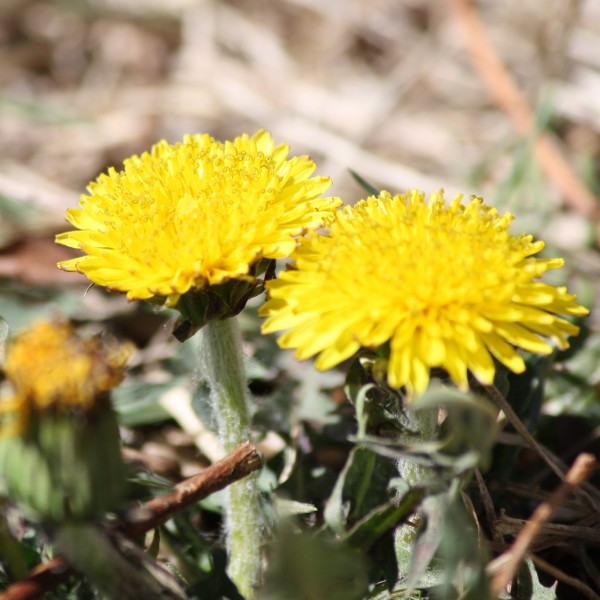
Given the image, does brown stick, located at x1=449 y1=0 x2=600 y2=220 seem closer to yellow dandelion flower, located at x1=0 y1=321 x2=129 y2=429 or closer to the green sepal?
the green sepal

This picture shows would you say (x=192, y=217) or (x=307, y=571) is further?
(x=192, y=217)

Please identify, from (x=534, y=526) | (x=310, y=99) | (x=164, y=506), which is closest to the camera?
(x=534, y=526)

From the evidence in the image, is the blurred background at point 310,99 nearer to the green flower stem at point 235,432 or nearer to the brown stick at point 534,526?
the green flower stem at point 235,432

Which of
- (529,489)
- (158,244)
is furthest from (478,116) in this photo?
(158,244)

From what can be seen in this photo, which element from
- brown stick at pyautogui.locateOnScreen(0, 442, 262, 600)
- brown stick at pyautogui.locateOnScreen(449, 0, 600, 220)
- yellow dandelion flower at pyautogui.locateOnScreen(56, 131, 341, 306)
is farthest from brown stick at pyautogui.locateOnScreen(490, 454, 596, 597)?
brown stick at pyautogui.locateOnScreen(449, 0, 600, 220)

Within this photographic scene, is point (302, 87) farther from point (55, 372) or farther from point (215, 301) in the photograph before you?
point (55, 372)

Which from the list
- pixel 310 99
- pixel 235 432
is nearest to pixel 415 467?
pixel 235 432

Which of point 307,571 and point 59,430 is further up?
point 59,430

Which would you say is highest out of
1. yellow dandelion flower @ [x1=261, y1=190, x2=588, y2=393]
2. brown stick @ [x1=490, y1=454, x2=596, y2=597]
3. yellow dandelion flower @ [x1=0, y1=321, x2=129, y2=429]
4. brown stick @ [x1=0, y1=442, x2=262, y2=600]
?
yellow dandelion flower @ [x1=261, y1=190, x2=588, y2=393]
